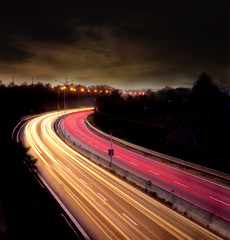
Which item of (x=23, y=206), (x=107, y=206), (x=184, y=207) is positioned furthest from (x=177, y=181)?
(x=23, y=206)

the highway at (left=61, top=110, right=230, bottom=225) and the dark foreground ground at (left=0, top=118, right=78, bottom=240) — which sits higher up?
the dark foreground ground at (left=0, top=118, right=78, bottom=240)

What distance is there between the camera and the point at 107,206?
15.8m

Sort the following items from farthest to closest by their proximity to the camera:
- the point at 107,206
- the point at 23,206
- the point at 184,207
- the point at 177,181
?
the point at 177,181 < the point at 107,206 < the point at 23,206 < the point at 184,207

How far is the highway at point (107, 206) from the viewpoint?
41.6 feet

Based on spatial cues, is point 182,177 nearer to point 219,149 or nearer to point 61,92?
point 219,149

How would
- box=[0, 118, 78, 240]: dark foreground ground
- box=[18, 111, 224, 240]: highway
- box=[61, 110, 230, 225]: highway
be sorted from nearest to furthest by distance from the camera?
box=[0, 118, 78, 240]: dark foreground ground
box=[18, 111, 224, 240]: highway
box=[61, 110, 230, 225]: highway

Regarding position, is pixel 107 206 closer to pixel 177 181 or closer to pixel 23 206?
pixel 23 206

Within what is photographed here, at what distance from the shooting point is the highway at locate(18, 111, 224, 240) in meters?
12.7

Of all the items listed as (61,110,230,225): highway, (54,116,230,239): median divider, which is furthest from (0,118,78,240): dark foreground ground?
(61,110,230,225): highway

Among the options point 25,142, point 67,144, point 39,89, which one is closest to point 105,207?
point 67,144

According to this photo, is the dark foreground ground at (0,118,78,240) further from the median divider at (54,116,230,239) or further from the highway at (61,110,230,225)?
the highway at (61,110,230,225)

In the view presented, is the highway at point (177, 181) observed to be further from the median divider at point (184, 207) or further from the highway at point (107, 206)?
the highway at point (107, 206)

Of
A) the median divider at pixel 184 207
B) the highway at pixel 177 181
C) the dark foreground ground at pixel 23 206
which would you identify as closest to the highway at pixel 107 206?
the median divider at pixel 184 207

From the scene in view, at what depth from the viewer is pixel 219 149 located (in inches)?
1357
